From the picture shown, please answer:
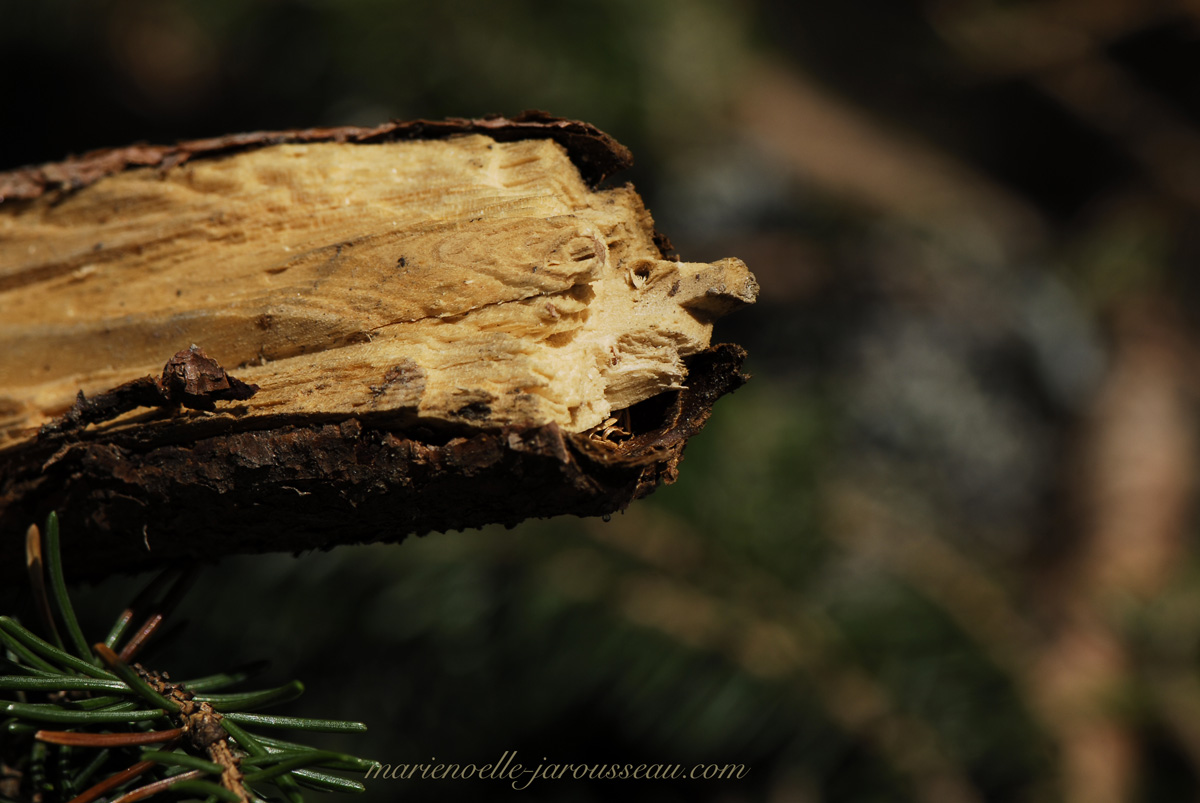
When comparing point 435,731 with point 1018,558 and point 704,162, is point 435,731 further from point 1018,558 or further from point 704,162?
point 704,162

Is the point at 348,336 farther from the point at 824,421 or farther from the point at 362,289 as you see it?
the point at 824,421

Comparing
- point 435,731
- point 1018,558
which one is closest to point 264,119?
point 435,731

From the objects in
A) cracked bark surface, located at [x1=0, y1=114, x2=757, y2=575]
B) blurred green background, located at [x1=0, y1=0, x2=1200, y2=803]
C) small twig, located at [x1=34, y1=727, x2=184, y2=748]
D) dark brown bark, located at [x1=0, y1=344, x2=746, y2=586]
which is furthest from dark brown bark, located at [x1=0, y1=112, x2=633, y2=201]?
blurred green background, located at [x1=0, y1=0, x2=1200, y2=803]

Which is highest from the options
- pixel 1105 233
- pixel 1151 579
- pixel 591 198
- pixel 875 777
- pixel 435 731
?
pixel 1105 233

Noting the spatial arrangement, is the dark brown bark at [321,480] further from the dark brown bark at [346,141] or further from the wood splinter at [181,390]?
the dark brown bark at [346,141]

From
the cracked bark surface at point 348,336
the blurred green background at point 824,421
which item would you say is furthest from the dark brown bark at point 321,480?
the blurred green background at point 824,421

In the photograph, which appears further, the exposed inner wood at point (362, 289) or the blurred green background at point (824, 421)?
the blurred green background at point (824, 421)
